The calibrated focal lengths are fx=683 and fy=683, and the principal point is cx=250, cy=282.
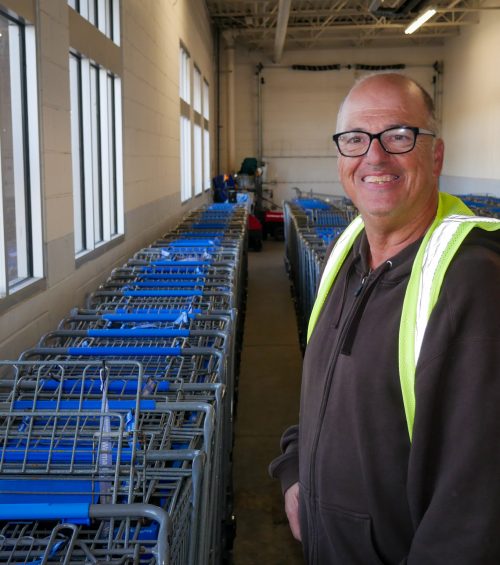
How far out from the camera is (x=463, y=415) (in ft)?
3.97

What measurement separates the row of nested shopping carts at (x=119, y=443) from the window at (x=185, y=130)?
8.18 metres

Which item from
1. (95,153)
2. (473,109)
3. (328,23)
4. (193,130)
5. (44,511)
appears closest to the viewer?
(44,511)

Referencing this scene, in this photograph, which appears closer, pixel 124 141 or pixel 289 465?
pixel 289 465

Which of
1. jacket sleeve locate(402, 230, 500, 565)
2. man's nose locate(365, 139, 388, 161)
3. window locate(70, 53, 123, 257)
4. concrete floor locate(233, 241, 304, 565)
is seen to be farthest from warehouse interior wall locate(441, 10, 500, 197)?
jacket sleeve locate(402, 230, 500, 565)

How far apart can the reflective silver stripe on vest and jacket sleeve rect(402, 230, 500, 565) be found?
0.03 metres

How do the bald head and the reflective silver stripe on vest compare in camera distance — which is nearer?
the reflective silver stripe on vest

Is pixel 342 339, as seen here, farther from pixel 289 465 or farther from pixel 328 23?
pixel 328 23

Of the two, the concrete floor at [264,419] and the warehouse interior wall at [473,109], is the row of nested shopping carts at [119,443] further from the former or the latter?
the warehouse interior wall at [473,109]

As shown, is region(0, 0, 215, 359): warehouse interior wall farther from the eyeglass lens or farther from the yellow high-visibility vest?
the yellow high-visibility vest

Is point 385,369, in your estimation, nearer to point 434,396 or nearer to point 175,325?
point 434,396

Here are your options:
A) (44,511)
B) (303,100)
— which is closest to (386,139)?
(44,511)

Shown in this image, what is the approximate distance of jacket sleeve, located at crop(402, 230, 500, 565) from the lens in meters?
1.20

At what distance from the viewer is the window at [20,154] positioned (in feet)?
11.2

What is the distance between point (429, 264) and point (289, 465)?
0.88 m
